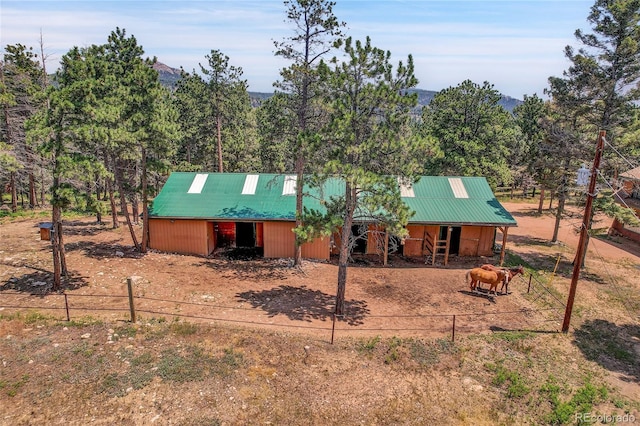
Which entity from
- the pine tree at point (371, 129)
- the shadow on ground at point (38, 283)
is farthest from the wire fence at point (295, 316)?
the pine tree at point (371, 129)

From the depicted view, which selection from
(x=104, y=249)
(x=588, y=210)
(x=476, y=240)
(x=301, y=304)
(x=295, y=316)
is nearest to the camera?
(x=588, y=210)

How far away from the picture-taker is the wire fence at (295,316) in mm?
14180

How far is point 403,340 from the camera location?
13383 millimetres

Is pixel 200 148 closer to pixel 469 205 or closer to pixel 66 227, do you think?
pixel 66 227

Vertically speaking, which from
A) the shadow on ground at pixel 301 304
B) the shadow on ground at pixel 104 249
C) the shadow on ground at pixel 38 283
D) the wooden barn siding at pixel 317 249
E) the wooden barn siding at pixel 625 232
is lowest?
the shadow on ground at pixel 301 304

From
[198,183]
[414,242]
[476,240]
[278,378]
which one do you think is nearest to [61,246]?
[198,183]

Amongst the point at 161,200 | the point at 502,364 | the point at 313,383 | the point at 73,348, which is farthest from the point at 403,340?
the point at 161,200

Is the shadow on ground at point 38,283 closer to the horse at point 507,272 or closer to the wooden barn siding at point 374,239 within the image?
the wooden barn siding at point 374,239

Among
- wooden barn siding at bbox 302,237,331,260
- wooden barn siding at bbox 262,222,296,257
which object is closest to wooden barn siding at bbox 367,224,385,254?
wooden barn siding at bbox 302,237,331,260

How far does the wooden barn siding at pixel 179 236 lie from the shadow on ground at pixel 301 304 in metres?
6.06

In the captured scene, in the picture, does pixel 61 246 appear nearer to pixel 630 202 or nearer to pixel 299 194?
pixel 299 194

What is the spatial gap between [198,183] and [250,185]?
312cm

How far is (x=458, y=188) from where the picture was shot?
2366 cm

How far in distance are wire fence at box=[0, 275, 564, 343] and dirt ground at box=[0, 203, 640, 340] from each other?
4 cm
